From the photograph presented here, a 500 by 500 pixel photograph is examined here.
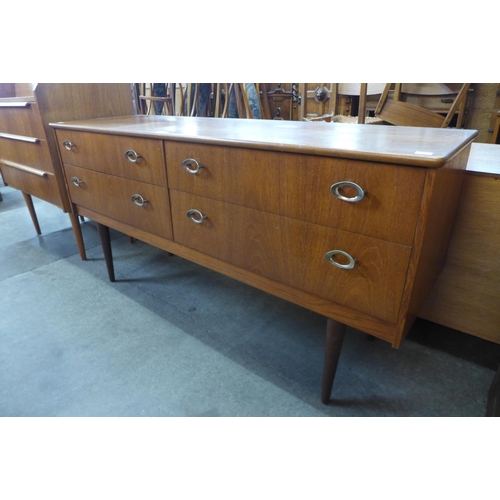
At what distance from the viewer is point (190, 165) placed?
99 cm

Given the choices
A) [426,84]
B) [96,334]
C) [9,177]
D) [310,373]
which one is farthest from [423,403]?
[9,177]

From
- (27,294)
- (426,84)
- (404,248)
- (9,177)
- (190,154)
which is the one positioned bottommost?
(27,294)

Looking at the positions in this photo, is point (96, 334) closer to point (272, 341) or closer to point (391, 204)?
point (272, 341)

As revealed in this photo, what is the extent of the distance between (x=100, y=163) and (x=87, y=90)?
51cm

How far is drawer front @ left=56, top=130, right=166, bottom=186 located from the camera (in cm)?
109

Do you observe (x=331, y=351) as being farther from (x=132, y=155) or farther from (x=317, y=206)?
A: (x=132, y=155)

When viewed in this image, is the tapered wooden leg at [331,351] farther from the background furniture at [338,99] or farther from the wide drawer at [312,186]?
the background furniture at [338,99]

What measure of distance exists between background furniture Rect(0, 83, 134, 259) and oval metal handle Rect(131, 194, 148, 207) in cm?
58

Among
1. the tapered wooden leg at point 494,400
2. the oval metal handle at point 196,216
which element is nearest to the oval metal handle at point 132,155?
the oval metal handle at point 196,216

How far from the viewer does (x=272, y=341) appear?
1.28 m

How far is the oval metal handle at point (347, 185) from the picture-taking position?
70cm

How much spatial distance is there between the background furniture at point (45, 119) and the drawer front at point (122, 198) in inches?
5.2

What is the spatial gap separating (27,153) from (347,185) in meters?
1.62

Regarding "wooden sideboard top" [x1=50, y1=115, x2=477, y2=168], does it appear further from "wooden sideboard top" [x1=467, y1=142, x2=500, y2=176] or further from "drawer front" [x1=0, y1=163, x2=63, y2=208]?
"drawer front" [x1=0, y1=163, x2=63, y2=208]
